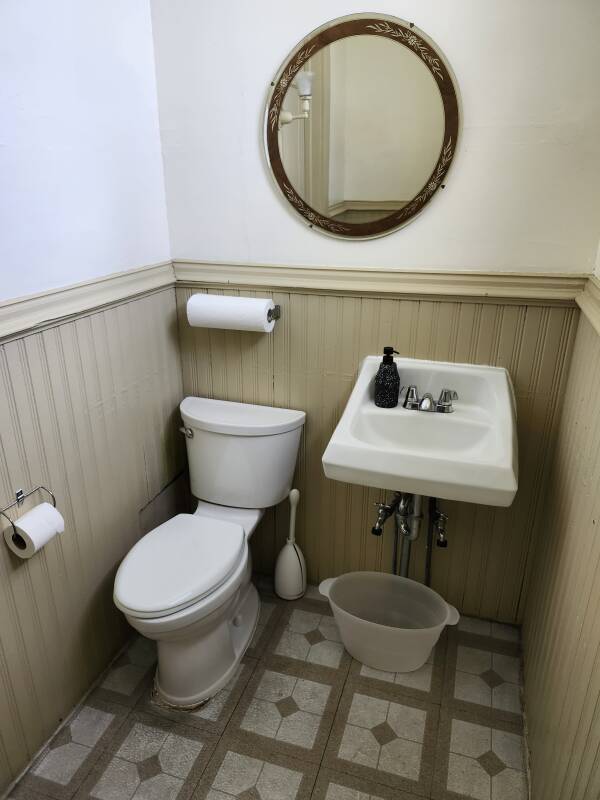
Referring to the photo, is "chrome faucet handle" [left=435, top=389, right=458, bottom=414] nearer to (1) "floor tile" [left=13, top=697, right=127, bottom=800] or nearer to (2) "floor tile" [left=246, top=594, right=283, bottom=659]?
(2) "floor tile" [left=246, top=594, right=283, bottom=659]

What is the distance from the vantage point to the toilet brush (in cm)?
198

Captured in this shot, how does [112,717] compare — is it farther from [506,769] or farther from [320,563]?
[506,769]

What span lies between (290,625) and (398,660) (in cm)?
39

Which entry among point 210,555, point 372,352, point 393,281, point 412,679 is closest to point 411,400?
point 372,352

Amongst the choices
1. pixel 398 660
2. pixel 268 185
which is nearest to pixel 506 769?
pixel 398 660

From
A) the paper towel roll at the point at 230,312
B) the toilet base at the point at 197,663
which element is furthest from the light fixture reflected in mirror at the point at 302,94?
the toilet base at the point at 197,663

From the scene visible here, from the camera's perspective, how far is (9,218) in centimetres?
121

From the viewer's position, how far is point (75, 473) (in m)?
1.50

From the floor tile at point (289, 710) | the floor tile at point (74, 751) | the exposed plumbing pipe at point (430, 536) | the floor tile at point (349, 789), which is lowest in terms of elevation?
the floor tile at point (349, 789)

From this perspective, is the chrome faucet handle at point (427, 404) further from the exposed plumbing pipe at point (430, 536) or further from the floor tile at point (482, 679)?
the floor tile at point (482, 679)

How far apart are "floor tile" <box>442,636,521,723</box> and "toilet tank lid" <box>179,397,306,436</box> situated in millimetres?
893

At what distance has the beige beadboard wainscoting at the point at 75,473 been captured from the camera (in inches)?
52.1

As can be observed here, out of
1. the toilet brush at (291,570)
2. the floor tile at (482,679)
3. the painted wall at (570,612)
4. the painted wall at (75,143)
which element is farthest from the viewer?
the toilet brush at (291,570)

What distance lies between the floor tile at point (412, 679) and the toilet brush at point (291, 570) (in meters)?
0.33
